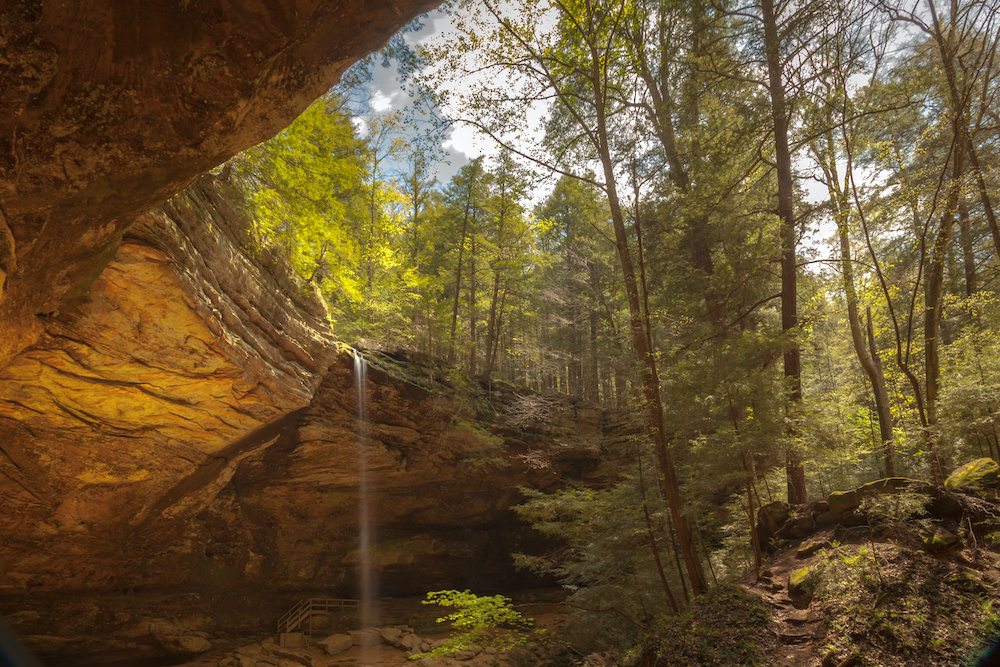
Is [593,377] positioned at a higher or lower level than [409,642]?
higher

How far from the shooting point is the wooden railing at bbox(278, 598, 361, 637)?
468 inches

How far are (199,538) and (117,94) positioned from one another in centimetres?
1207

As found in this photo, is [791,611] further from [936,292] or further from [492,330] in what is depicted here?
[492,330]

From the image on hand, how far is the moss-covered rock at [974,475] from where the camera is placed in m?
5.76

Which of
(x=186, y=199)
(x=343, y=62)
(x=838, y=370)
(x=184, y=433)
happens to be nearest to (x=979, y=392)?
(x=343, y=62)

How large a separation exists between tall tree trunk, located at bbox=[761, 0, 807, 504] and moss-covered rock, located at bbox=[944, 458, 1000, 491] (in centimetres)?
185

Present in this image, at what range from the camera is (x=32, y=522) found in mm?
8148

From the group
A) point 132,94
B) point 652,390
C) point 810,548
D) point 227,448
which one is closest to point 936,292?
point 810,548

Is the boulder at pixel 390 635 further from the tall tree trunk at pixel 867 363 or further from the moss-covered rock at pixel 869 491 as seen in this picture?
the tall tree trunk at pixel 867 363

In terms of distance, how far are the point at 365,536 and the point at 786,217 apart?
580 inches

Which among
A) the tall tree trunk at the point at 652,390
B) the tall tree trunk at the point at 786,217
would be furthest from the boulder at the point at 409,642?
the tall tree trunk at the point at 786,217

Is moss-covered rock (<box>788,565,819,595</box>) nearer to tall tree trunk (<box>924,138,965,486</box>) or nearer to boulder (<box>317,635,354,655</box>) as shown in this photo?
tall tree trunk (<box>924,138,965,486</box>)

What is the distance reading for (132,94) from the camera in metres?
3.05

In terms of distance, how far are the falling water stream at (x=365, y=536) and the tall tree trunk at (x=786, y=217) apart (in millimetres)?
9401
